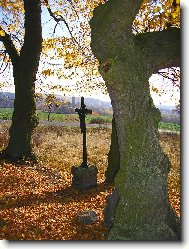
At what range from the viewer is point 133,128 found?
6.22 meters

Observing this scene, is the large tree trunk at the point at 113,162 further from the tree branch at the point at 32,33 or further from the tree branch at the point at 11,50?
the tree branch at the point at 11,50

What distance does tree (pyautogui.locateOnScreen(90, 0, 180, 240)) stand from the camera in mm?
6188

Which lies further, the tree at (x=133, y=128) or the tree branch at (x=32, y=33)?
the tree branch at (x=32, y=33)

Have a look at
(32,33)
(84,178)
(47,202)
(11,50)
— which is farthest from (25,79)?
(47,202)

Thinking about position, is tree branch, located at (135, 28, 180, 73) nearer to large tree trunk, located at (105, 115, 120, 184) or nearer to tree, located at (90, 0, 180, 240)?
tree, located at (90, 0, 180, 240)

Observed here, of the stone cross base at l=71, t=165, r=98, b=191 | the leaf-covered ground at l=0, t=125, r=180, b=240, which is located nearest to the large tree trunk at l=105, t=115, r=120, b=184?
the leaf-covered ground at l=0, t=125, r=180, b=240

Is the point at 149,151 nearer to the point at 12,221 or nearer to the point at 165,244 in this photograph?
the point at 165,244

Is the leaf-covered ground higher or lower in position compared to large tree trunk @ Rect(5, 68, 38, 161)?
lower

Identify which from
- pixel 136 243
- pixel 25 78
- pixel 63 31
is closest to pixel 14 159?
pixel 25 78

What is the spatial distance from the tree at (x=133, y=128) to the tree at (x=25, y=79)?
1000cm

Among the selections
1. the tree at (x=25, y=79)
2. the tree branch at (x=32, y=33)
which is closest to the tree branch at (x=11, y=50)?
the tree at (x=25, y=79)

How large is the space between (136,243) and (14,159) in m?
10.7

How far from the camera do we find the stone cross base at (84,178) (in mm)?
11383

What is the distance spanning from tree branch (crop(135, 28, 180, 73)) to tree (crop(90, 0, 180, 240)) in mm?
113
